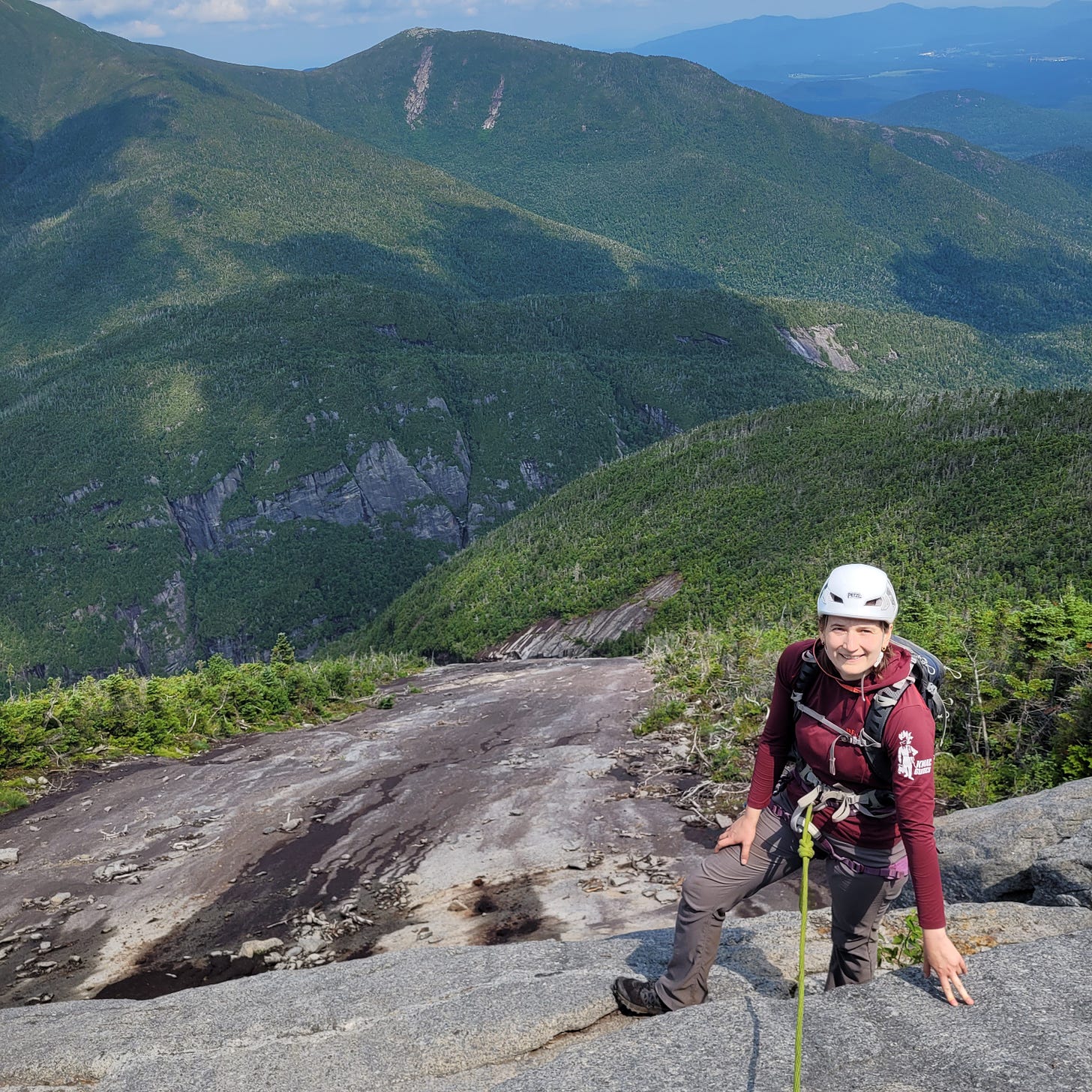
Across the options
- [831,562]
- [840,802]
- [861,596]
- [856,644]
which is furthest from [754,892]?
[831,562]

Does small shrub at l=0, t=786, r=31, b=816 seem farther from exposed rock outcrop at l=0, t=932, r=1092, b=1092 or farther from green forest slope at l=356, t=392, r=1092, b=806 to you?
green forest slope at l=356, t=392, r=1092, b=806

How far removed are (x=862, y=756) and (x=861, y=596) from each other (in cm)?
140

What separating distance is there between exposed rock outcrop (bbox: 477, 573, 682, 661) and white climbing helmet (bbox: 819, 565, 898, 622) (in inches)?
2554

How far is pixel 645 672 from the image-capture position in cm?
3447

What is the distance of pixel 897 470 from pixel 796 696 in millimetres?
83067

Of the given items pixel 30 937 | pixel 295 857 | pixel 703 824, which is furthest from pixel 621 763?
pixel 30 937

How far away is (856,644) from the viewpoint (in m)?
7.76

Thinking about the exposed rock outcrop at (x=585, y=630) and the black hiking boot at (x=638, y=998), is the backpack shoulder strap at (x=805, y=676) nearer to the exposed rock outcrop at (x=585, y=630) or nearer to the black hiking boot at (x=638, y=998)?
the black hiking boot at (x=638, y=998)

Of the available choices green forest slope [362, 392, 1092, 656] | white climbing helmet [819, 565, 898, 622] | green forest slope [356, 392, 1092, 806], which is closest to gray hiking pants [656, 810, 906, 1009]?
white climbing helmet [819, 565, 898, 622]

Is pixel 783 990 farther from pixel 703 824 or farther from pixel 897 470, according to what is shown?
pixel 897 470

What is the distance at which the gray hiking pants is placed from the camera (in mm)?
8391

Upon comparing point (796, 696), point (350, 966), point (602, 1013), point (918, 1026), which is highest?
point (796, 696)

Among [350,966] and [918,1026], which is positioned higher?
[918,1026]

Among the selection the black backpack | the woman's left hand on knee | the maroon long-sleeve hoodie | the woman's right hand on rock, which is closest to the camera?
the woman's left hand on knee
